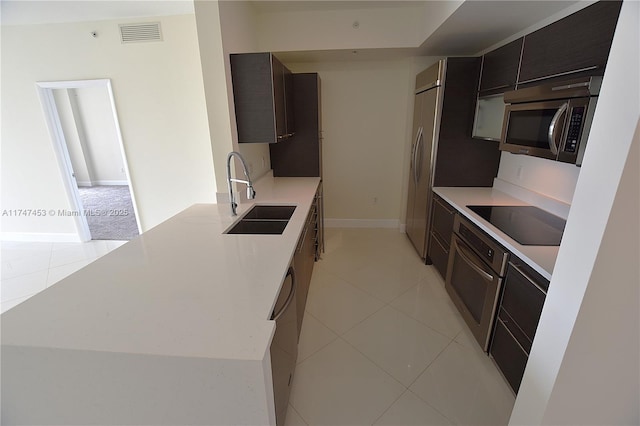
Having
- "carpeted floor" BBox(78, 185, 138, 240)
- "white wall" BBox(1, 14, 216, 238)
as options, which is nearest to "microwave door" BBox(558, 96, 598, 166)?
"white wall" BBox(1, 14, 216, 238)

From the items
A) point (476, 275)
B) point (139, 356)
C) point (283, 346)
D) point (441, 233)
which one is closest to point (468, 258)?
point (476, 275)

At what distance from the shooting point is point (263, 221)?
2.12 m

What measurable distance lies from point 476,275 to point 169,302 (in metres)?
1.94

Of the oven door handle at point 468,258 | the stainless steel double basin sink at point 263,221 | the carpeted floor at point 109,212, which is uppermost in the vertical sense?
the stainless steel double basin sink at point 263,221

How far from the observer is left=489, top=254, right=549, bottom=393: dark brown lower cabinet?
1.45 m

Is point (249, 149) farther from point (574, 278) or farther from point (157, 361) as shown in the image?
point (574, 278)

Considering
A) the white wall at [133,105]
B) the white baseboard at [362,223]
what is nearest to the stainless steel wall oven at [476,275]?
the white baseboard at [362,223]

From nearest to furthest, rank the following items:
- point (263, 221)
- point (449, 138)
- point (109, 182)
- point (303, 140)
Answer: point (263, 221)
point (449, 138)
point (303, 140)
point (109, 182)

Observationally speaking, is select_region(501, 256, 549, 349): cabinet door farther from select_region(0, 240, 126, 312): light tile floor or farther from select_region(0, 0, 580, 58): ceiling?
select_region(0, 240, 126, 312): light tile floor

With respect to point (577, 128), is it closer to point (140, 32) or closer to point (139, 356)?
point (139, 356)

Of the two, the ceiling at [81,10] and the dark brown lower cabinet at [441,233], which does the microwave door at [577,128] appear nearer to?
the dark brown lower cabinet at [441,233]

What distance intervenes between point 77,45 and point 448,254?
444cm

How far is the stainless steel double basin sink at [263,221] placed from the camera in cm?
206

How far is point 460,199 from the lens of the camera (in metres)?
2.50
